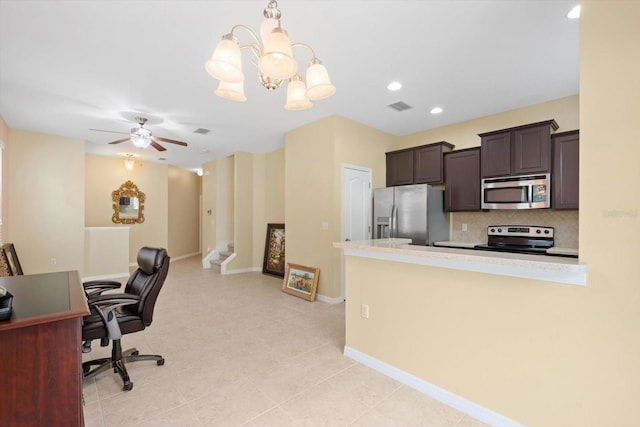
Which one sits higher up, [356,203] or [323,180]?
[323,180]

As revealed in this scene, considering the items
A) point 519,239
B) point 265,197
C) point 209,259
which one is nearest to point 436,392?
point 519,239

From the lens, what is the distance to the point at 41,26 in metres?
2.33

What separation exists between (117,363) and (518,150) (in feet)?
16.4

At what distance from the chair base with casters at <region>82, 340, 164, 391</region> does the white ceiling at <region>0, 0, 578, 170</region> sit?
2655mm

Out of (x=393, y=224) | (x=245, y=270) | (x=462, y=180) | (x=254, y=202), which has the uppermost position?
(x=462, y=180)

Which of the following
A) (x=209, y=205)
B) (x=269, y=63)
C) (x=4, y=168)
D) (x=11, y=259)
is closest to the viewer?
(x=269, y=63)

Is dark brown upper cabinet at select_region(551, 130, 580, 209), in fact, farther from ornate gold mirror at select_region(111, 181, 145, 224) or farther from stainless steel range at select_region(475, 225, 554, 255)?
ornate gold mirror at select_region(111, 181, 145, 224)

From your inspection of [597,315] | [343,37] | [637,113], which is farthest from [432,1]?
[597,315]

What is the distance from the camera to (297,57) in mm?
2754

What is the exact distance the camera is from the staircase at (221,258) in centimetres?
709

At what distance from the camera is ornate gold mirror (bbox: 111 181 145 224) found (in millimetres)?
7289

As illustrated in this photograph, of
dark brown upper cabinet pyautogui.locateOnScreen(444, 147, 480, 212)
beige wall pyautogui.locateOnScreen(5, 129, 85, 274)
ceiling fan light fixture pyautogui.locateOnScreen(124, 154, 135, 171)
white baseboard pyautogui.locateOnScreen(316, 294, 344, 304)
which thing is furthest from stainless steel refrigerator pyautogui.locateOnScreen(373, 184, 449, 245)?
ceiling fan light fixture pyautogui.locateOnScreen(124, 154, 135, 171)

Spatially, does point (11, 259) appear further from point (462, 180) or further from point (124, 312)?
point (462, 180)

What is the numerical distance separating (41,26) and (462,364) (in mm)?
4181
